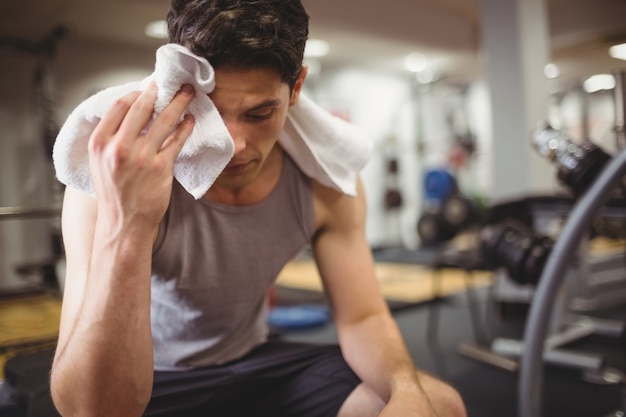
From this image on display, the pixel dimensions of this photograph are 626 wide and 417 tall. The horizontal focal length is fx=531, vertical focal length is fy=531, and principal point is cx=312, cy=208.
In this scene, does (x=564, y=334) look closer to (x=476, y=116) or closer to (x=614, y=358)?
(x=614, y=358)

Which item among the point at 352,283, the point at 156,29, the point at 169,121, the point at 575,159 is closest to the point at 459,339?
the point at 575,159

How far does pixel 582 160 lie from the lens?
179 cm

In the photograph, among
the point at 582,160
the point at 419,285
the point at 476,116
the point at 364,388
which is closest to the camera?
the point at 364,388

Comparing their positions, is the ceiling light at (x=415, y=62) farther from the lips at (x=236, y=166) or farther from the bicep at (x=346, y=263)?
the lips at (x=236, y=166)

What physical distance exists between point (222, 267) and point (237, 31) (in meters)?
0.46

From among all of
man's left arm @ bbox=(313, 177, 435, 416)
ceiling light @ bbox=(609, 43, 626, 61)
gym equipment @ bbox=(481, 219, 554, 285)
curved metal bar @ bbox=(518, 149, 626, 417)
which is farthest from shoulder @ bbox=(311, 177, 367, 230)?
ceiling light @ bbox=(609, 43, 626, 61)

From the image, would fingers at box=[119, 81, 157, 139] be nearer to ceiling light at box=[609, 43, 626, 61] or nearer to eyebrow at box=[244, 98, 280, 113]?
eyebrow at box=[244, 98, 280, 113]

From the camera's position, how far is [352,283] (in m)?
1.19

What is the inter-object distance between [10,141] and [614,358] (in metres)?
4.88

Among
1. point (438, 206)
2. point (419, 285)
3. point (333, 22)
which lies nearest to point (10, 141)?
point (333, 22)

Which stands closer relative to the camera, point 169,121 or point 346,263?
point 169,121

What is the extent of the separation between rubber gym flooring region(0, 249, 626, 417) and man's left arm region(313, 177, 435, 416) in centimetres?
61

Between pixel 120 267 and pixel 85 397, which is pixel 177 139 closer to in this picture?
pixel 120 267

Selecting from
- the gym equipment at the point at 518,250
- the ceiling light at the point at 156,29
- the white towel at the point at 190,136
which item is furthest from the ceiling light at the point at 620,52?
the ceiling light at the point at 156,29
